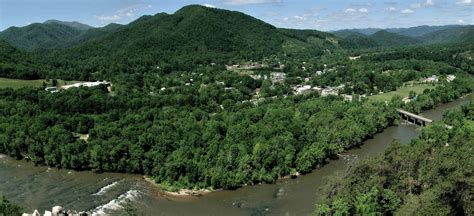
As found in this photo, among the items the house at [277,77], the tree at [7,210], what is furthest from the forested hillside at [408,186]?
the house at [277,77]

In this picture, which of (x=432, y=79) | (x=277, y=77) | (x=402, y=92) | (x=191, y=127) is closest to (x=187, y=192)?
(x=191, y=127)

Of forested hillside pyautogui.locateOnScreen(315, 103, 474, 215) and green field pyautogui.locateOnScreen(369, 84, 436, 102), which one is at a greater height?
forested hillside pyautogui.locateOnScreen(315, 103, 474, 215)

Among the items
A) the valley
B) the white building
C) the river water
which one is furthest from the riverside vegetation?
the white building

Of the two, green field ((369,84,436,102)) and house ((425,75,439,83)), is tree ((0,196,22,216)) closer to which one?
green field ((369,84,436,102))

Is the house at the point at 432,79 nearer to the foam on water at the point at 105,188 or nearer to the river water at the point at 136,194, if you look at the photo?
the river water at the point at 136,194

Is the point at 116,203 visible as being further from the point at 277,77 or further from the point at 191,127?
the point at 277,77

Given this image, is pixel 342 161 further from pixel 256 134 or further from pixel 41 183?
pixel 41 183

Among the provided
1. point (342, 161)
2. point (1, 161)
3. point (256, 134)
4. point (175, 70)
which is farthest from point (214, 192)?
point (175, 70)

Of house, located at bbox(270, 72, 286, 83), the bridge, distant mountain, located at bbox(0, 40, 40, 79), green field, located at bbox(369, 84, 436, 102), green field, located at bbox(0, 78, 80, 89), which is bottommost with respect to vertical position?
the bridge
